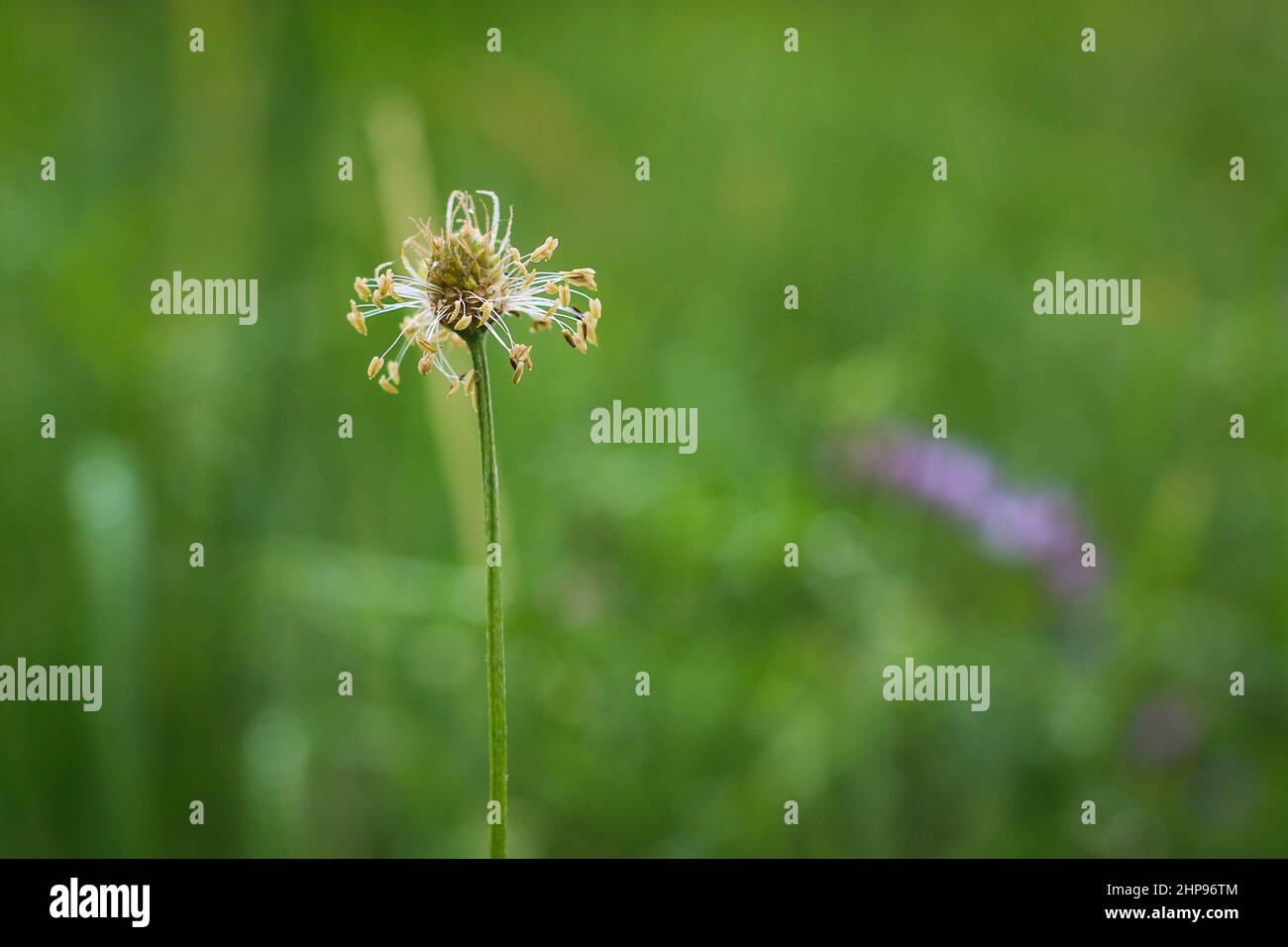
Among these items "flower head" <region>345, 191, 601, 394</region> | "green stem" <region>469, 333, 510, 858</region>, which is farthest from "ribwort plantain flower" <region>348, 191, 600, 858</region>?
"green stem" <region>469, 333, 510, 858</region>

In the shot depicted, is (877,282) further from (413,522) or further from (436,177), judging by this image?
(413,522)

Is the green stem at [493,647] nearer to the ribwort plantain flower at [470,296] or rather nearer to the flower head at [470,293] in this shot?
the ribwort plantain flower at [470,296]

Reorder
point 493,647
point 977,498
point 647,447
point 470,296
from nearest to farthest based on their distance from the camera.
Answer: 1. point 493,647
2. point 470,296
3. point 977,498
4. point 647,447

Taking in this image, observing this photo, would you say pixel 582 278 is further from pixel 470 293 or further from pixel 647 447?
pixel 647 447

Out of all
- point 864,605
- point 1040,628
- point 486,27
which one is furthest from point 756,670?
point 486,27

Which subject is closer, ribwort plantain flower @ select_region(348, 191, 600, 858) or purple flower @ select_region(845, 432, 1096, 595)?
ribwort plantain flower @ select_region(348, 191, 600, 858)

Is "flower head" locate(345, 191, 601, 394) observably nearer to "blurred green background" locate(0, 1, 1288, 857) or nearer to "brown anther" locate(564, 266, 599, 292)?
"brown anther" locate(564, 266, 599, 292)

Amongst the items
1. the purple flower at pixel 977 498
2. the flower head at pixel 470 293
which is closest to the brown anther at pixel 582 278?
the flower head at pixel 470 293

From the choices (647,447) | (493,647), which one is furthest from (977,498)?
(493,647)
